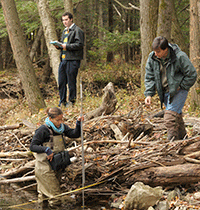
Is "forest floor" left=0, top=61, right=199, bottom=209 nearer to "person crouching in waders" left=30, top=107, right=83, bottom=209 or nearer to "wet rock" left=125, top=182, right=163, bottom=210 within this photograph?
"person crouching in waders" left=30, top=107, right=83, bottom=209

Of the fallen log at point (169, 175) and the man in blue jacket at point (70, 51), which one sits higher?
the man in blue jacket at point (70, 51)

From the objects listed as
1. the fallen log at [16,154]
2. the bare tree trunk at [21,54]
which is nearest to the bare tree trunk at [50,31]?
the bare tree trunk at [21,54]

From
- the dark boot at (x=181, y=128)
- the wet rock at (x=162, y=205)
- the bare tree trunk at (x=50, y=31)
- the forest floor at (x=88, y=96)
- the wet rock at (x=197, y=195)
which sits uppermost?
the bare tree trunk at (x=50, y=31)

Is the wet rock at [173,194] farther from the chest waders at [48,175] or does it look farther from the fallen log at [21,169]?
the fallen log at [21,169]

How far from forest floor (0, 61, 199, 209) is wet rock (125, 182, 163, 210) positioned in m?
3.47

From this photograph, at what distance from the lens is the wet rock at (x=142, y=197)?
4.37 meters

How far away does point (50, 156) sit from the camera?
502cm

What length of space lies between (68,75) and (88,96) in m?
2.15

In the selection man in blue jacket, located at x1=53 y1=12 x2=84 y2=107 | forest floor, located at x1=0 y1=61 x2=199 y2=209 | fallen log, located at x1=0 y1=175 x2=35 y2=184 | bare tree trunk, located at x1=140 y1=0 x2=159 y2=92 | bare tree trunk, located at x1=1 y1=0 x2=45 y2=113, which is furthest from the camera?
bare tree trunk, located at x1=140 y1=0 x2=159 y2=92

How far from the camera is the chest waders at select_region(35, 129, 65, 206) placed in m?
5.18

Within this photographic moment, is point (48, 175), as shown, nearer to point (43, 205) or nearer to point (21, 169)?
point (43, 205)

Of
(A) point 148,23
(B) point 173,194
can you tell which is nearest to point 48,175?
(B) point 173,194

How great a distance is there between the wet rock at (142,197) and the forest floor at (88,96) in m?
3.47

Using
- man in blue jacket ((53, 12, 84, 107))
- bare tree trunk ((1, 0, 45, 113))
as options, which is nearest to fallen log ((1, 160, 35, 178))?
man in blue jacket ((53, 12, 84, 107))
